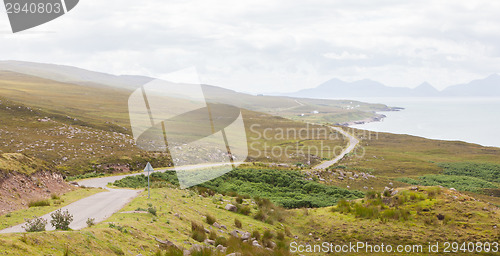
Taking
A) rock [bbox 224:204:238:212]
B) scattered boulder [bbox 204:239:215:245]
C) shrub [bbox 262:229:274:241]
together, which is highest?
scattered boulder [bbox 204:239:215:245]

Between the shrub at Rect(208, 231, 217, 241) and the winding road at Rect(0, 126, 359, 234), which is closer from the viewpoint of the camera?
the winding road at Rect(0, 126, 359, 234)

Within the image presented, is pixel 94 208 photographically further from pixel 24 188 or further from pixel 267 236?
pixel 267 236

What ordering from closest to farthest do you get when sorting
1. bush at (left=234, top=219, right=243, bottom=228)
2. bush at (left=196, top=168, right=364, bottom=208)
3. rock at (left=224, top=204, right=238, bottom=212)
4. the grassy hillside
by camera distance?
the grassy hillside, bush at (left=234, top=219, right=243, bottom=228), rock at (left=224, top=204, right=238, bottom=212), bush at (left=196, top=168, right=364, bottom=208)

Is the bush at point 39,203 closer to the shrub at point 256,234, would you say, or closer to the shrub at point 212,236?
the shrub at point 212,236

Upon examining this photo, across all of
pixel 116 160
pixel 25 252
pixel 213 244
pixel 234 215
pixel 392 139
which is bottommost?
pixel 392 139

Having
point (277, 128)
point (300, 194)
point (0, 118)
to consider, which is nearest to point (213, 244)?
point (300, 194)

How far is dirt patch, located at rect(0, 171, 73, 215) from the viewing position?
17.1 metres

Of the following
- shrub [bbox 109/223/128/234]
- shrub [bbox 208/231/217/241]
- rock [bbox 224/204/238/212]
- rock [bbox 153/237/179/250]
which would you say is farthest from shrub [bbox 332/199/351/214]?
shrub [bbox 109/223/128/234]

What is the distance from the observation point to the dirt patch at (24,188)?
17.1 meters

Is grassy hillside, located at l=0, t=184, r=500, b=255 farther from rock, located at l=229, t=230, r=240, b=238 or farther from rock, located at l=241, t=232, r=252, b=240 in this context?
rock, located at l=241, t=232, r=252, b=240

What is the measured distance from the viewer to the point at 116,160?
47938 mm

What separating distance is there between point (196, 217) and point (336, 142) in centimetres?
9518

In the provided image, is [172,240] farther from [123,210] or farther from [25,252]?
[25,252]

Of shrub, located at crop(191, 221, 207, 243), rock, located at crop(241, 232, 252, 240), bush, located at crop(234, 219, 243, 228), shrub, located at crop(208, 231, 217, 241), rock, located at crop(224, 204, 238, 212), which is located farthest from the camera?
rock, located at crop(224, 204, 238, 212)
